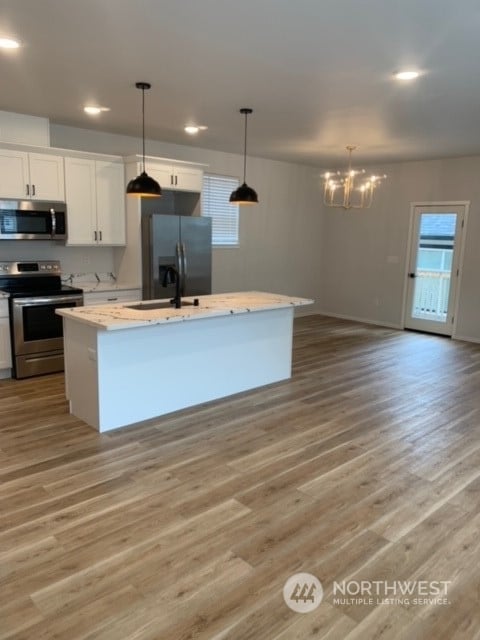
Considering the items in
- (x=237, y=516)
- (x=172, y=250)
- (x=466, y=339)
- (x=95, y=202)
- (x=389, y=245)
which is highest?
(x=95, y=202)

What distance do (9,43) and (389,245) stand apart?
657cm

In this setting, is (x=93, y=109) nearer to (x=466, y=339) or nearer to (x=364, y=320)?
(x=364, y=320)

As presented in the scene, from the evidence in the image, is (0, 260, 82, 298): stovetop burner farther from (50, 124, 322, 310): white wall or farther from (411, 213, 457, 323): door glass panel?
(411, 213, 457, 323): door glass panel

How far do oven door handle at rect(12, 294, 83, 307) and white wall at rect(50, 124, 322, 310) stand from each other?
2399mm

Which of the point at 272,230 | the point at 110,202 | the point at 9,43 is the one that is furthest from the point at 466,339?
the point at 9,43

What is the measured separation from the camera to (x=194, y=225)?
6207mm

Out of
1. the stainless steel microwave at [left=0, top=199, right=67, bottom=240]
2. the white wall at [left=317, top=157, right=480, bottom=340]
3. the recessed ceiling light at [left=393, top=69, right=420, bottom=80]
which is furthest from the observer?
the white wall at [left=317, top=157, right=480, bottom=340]

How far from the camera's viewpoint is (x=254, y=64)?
3461 mm

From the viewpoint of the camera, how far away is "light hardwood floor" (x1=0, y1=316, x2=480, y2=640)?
78.9 inches

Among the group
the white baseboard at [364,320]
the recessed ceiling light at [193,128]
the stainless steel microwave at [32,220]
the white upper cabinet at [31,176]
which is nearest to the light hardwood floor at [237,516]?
the stainless steel microwave at [32,220]

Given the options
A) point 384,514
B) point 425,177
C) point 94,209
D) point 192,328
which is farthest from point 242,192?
point 425,177

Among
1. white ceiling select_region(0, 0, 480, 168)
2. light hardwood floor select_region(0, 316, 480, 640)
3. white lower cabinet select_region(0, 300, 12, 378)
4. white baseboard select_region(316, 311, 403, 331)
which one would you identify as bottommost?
light hardwood floor select_region(0, 316, 480, 640)

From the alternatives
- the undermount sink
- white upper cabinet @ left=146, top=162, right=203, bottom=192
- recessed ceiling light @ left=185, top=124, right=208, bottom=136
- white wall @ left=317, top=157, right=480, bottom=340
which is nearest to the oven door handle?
the undermount sink

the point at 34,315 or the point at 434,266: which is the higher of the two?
the point at 434,266
